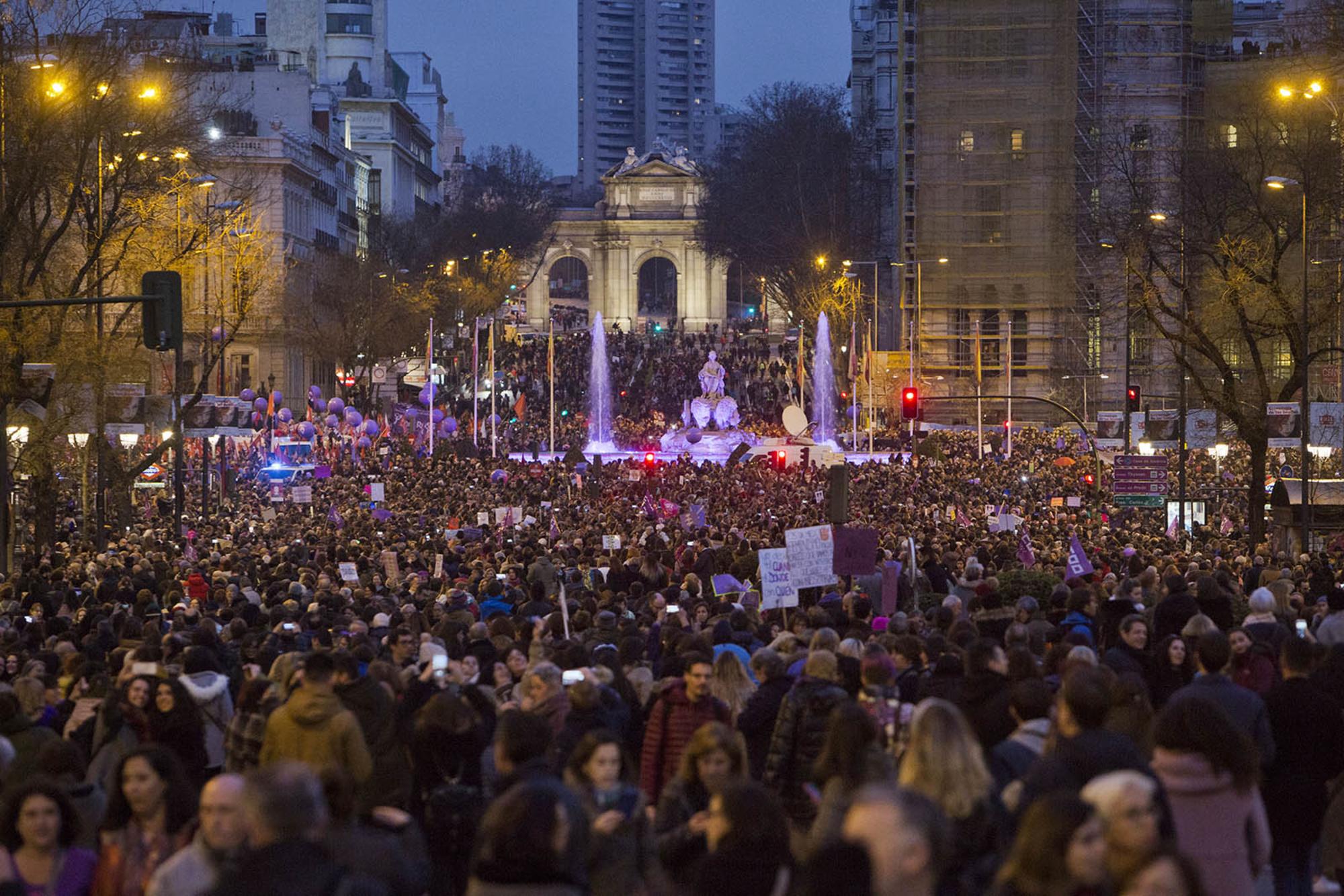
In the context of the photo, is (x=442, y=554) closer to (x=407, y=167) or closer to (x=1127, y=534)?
(x=1127, y=534)

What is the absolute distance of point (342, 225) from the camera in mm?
106750

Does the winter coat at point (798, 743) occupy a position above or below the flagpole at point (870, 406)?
below

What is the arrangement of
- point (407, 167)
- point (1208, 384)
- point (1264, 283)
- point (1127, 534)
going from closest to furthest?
point (1127, 534) → point (1264, 283) → point (1208, 384) → point (407, 167)

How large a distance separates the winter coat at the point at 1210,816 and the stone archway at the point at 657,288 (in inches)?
5460

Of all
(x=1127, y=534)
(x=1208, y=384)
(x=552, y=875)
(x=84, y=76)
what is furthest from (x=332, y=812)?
(x=1208, y=384)

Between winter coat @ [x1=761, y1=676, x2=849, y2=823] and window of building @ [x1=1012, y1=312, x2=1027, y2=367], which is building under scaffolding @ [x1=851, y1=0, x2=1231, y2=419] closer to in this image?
window of building @ [x1=1012, y1=312, x2=1027, y2=367]

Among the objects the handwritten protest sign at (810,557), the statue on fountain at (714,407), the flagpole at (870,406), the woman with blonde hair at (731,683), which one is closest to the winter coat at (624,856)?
the woman with blonde hair at (731,683)

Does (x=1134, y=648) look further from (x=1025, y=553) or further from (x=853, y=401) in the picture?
(x=853, y=401)

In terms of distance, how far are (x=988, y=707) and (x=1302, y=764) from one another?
56.5 inches

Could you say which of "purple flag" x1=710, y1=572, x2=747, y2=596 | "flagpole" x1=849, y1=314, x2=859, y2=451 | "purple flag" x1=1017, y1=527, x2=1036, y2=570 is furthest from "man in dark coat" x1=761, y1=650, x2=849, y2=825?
"flagpole" x1=849, y1=314, x2=859, y2=451

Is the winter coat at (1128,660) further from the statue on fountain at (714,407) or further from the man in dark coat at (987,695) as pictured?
the statue on fountain at (714,407)

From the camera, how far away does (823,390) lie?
78.4 m

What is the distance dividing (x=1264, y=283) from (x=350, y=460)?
76.9 ft

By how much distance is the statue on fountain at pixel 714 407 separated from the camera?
2817 inches
